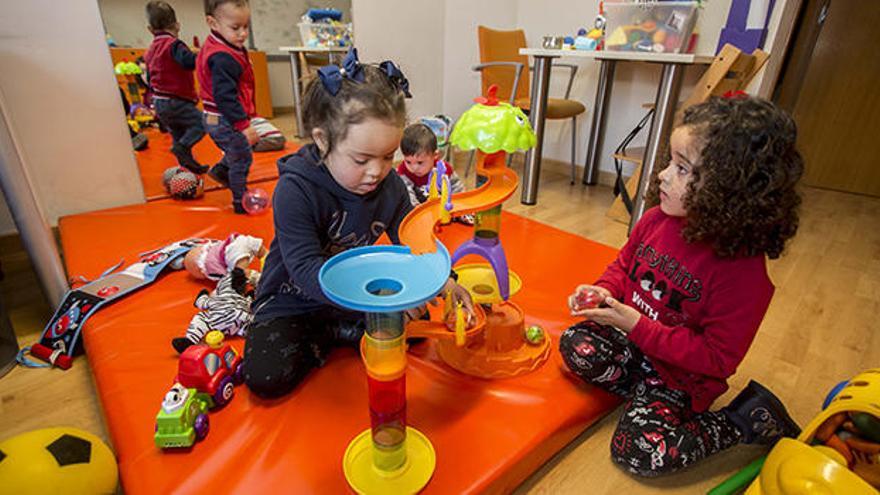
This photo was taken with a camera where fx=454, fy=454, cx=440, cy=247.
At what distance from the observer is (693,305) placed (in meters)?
0.94

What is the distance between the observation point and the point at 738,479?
2.98 feet

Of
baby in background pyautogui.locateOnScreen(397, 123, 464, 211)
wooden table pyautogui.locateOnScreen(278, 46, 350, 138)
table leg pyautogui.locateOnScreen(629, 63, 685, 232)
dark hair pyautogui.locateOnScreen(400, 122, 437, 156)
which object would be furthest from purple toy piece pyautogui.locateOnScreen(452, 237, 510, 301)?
wooden table pyautogui.locateOnScreen(278, 46, 350, 138)

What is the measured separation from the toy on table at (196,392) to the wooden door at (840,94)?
3.27 m

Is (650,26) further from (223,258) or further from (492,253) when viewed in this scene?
(223,258)

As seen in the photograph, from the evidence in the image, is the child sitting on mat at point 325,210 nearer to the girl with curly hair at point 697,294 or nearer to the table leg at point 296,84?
the girl with curly hair at point 697,294

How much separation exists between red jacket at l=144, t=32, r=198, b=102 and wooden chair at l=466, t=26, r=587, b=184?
147 centimetres

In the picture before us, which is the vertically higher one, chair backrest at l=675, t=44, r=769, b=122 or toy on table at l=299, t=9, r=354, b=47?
toy on table at l=299, t=9, r=354, b=47

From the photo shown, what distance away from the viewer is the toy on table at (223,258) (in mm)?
1401

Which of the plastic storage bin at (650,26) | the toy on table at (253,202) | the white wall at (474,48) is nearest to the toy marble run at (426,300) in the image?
the toy on table at (253,202)

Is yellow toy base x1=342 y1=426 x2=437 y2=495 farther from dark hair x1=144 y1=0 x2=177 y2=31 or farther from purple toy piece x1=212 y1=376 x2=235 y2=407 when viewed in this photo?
dark hair x1=144 y1=0 x2=177 y2=31

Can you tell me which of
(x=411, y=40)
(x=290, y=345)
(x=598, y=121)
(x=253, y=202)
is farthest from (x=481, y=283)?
(x=411, y=40)

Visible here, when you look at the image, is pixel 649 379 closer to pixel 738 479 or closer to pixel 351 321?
pixel 738 479

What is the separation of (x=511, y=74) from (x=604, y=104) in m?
0.61

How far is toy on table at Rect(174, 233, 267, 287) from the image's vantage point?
140cm
